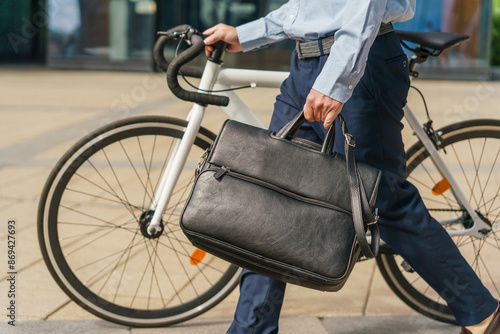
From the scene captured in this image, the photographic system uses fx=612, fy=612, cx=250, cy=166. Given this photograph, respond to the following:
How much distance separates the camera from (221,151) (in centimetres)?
190

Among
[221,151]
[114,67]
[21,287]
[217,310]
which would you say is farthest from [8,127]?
[114,67]

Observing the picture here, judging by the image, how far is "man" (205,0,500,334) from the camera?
5.85 ft

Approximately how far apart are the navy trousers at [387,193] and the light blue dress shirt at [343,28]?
0.32 ft

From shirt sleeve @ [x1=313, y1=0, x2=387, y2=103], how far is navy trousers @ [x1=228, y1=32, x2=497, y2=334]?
0.15m

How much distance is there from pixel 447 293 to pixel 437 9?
11.9 metres

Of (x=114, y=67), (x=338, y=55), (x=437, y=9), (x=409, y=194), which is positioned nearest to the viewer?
(x=338, y=55)

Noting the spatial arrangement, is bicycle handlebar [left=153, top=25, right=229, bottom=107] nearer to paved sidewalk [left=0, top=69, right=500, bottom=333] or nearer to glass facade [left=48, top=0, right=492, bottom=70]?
paved sidewalk [left=0, top=69, right=500, bottom=333]

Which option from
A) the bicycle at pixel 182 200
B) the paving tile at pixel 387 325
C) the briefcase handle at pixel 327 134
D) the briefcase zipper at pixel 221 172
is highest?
the briefcase handle at pixel 327 134

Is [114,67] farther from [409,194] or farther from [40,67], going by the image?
[409,194]

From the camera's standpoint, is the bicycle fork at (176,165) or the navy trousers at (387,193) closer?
the navy trousers at (387,193)

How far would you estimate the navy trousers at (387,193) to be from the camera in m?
1.94

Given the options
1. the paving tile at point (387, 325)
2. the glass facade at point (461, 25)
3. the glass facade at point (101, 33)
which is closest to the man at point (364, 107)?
the paving tile at point (387, 325)

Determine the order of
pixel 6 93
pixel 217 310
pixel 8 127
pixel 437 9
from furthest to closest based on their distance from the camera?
pixel 437 9, pixel 6 93, pixel 8 127, pixel 217 310

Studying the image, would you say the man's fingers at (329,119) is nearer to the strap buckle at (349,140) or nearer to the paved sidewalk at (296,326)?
the strap buckle at (349,140)
